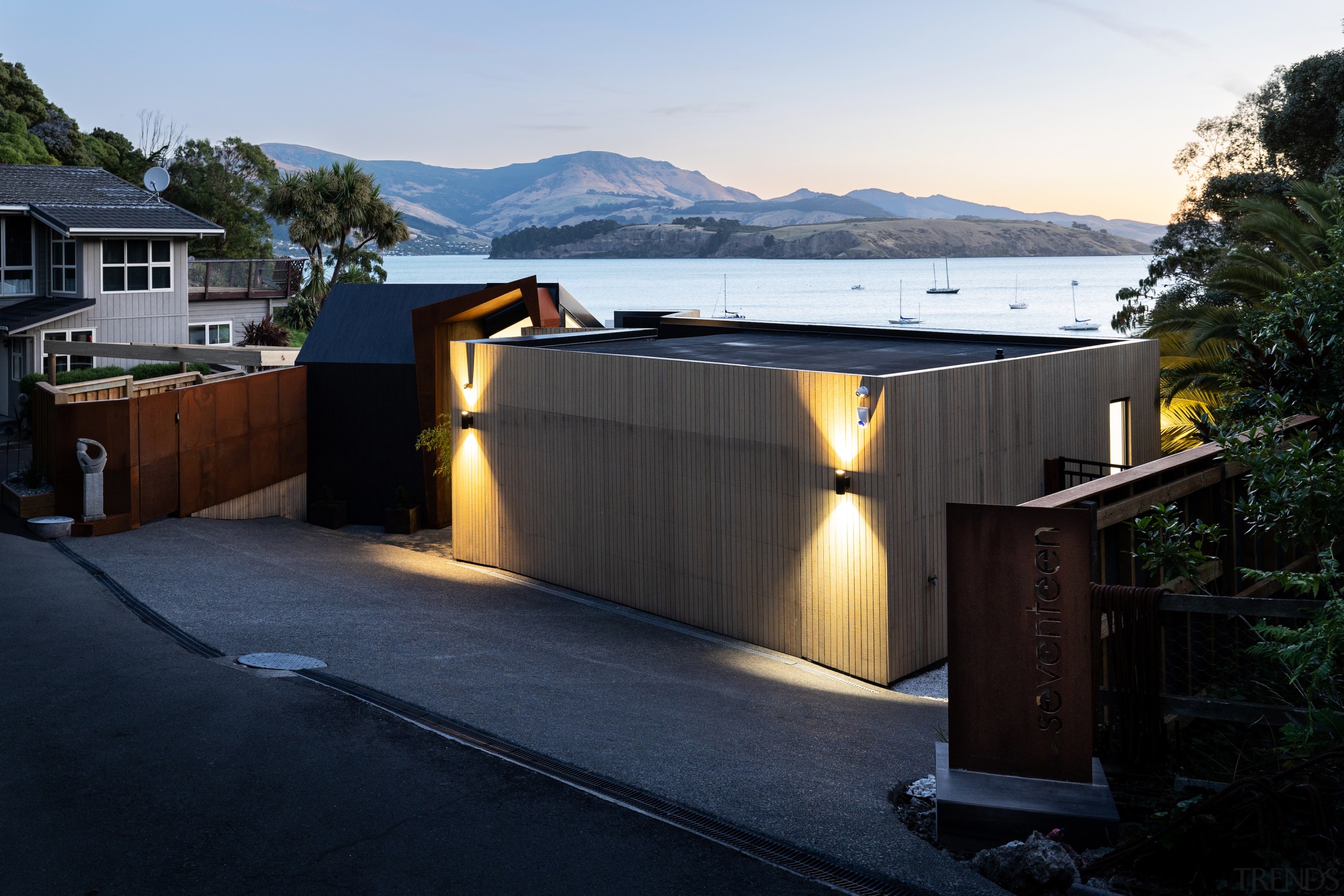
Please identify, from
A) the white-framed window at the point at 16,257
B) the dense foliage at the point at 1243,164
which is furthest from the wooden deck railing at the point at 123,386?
the dense foliage at the point at 1243,164

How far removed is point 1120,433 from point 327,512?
14548mm

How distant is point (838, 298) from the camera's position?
16050 cm

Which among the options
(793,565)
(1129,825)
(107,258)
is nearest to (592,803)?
(1129,825)

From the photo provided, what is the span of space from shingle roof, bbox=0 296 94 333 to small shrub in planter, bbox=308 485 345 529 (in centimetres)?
925

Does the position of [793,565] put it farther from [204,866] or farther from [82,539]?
[82,539]

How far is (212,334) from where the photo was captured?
33.6 metres

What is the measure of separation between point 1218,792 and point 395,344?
18991 mm

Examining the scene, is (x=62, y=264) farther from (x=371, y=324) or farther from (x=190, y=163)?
(x=190, y=163)

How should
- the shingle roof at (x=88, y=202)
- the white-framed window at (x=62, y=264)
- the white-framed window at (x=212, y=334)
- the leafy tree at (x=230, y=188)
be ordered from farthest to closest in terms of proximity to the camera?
the leafy tree at (x=230, y=188), the white-framed window at (x=212, y=334), the white-framed window at (x=62, y=264), the shingle roof at (x=88, y=202)

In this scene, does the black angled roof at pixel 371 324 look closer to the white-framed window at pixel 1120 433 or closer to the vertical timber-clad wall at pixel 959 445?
the vertical timber-clad wall at pixel 959 445

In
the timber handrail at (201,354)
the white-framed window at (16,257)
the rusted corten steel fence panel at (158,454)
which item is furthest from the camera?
the white-framed window at (16,257)

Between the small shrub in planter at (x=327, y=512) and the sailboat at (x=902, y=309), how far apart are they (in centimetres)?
8273

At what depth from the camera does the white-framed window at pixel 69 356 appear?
26.5m

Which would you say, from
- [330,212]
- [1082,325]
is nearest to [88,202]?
[330,212]
